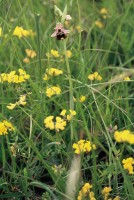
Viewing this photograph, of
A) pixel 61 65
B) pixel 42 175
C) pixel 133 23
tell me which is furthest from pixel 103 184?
pixel 133 23

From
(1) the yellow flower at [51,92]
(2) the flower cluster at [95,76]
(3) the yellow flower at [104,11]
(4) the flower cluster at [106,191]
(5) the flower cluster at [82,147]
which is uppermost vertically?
(3) the yellow flower at [104,11]

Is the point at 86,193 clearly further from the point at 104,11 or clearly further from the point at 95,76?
the point at 104,11

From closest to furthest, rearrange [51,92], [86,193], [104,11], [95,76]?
[86,193]
[51,92]
[95,76]
[104,11]

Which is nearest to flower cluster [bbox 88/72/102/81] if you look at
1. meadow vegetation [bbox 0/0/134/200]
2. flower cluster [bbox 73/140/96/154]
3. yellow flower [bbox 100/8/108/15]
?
meadow vegetation [bbox 0/0/134/200]

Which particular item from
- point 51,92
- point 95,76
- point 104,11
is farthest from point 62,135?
point 104,11

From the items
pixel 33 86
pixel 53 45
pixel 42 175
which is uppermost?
pixel 53 45

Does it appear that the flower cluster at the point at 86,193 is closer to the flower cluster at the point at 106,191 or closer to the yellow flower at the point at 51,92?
the flower cluster at the point at 106,191

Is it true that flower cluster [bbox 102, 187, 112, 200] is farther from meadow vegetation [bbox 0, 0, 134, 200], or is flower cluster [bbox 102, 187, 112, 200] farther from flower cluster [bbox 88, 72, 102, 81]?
flower cluster [bbox 88, 72, 102, 81]

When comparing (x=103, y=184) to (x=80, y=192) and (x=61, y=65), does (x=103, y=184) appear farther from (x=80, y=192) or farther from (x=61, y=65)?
(x=61, y=65)

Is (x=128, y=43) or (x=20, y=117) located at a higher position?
(x=128, y=43)

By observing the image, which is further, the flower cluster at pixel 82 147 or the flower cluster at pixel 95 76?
the flower cluster at pixel 95 76

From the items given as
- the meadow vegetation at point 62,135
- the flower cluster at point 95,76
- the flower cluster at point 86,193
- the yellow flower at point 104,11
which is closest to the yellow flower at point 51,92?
the meadow vegetation at point 62,135
